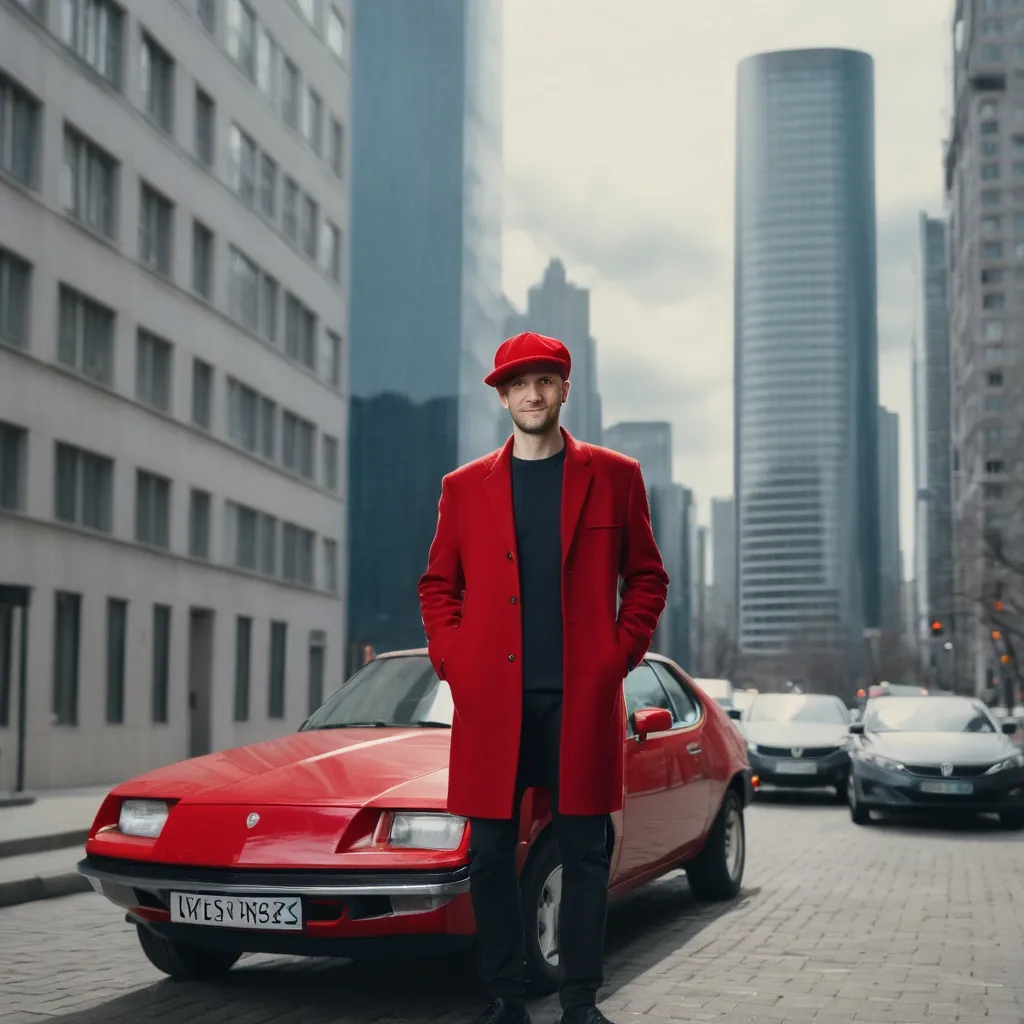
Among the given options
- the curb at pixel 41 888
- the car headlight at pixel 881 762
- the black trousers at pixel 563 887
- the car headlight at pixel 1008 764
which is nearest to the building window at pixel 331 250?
the car headlight at pixel 881 762

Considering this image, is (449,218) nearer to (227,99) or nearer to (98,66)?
(227,99)

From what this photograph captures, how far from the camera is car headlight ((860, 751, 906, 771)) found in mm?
15539

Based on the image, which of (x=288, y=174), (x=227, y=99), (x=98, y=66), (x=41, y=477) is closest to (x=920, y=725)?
(x=41, y=477)

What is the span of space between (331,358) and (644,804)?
39.7 metres

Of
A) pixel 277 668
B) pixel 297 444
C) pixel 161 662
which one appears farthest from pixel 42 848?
pixel 297 444

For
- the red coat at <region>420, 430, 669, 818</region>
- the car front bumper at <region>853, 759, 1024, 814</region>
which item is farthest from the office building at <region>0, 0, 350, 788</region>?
the red coat at <region>420, 430, 669, 818</region>

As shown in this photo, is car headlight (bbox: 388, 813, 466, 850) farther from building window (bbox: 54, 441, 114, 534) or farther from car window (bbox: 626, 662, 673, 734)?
building window (bbox: 54, 441, 114, 534)

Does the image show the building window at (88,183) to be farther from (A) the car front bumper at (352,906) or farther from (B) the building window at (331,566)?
(A) the car front bumper at (352,906)

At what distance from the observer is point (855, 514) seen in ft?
652

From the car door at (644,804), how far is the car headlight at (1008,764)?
816 cm

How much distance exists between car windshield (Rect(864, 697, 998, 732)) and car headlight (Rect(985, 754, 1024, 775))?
3.50ft

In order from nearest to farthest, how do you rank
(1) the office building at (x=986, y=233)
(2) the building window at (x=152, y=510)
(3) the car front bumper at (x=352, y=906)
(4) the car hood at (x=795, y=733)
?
(3) the car front bumper at (x=352, y=906) → (4) the car hood at (x=795, y=733) → (2) the building window at (x=152, y=510) → (1) the office building at (x=986, y=233)

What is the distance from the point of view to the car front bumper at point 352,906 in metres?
5.61

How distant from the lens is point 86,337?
29.5m
